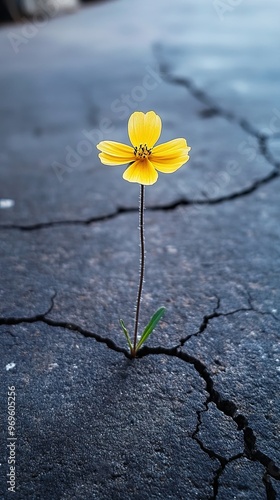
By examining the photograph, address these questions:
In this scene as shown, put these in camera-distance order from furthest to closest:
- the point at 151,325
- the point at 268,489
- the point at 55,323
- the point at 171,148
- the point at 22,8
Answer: the point at 22,8 → the point at 55,323 → the point at 151,325 → the point at 171,148 → the point at 268,489

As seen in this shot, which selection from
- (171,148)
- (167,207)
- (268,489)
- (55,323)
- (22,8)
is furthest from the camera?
(22,8)

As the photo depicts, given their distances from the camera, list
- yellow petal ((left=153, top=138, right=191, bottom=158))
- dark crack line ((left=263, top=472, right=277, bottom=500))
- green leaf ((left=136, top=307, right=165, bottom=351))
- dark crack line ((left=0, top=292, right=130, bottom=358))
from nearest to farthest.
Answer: dark crack line ((left=263, top=472, right=277, bottom=500))
yellow petal ((left=153, top=138, right=191, bottom=158))
green leaf ((left=136, top=307, right=165, bottom=351))
dark crack line ((left=0, top=292, right=130, bottom=358))

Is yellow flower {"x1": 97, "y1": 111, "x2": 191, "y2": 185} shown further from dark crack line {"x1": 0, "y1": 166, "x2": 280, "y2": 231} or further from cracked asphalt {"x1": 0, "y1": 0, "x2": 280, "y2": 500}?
dark crack line {"x1": 0, "y1": 166, "x2": 280, "y2": 231}

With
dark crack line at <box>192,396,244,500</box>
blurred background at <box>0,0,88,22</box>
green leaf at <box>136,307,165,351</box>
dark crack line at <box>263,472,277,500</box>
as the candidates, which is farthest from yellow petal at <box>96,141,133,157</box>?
blurred background at <box>0,0,88,22</box>

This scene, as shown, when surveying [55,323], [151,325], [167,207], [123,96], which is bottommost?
[55,323]

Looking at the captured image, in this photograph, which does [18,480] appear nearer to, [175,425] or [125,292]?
[175,425]

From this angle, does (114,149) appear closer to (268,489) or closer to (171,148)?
(171,148)

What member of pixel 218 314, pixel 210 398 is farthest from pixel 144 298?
pixel 210 398

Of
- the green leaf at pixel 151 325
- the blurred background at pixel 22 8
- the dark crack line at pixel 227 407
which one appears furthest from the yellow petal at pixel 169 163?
the blurred background at pixel 22 8
